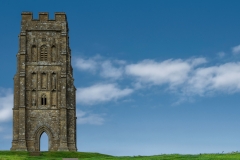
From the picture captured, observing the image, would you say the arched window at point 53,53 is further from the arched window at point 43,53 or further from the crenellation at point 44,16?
the crenellation at point 44,16

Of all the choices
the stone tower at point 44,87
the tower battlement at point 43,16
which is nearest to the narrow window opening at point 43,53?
the stone tower at point 44,87

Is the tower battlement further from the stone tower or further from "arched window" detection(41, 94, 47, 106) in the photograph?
"arched window" detection(41, 94, 47, 106)

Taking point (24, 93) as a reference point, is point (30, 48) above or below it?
above

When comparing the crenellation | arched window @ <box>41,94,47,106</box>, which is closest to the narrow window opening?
the crenellation

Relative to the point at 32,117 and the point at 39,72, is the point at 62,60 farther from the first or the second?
the point at 32,117

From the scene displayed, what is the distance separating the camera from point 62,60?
70.4 metres

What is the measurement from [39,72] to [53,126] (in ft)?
27.2

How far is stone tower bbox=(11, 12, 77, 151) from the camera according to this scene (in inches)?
2680

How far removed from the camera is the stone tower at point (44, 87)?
68.1 m

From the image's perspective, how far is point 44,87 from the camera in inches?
2756

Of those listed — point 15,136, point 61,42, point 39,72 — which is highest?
point 61,42

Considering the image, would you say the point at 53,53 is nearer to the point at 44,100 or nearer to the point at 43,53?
the point at 43,53

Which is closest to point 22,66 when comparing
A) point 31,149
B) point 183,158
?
point 31,149

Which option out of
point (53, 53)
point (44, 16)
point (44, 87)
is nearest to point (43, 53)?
point (53, 53)
